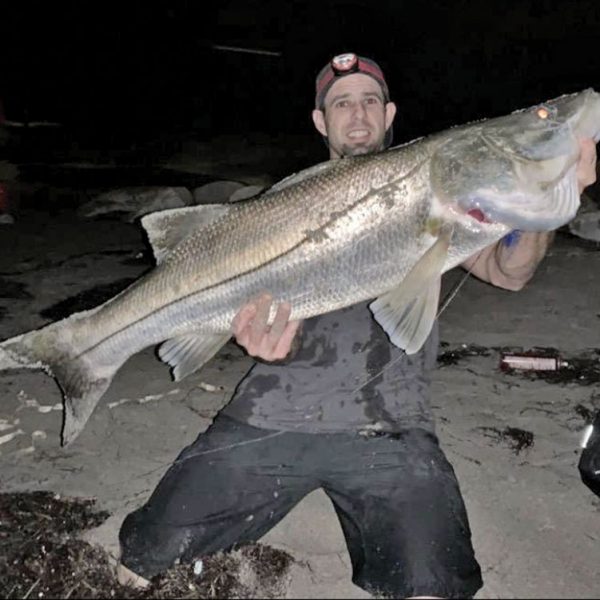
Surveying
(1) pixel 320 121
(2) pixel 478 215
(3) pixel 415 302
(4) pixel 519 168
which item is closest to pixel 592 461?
(3) pixel 415 302

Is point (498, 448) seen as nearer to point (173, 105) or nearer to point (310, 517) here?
point (310, 517)

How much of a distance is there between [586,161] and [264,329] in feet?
5.00

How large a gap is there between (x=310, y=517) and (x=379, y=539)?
0.78 m

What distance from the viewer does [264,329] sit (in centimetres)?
318

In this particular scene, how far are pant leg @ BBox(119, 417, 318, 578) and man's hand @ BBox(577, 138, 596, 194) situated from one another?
1676mm

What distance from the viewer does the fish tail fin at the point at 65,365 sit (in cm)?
336

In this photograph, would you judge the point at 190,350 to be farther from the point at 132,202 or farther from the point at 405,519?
the point at 132,202

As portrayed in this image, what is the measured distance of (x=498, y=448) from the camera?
4.05 metres

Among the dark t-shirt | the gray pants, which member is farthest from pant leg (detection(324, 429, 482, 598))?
the dark t-shirt

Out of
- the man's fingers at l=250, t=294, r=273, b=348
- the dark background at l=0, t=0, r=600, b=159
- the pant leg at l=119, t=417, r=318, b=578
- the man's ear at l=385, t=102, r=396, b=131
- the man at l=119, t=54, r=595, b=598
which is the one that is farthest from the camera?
the dark background at l=0, t=0, r=600, b=159

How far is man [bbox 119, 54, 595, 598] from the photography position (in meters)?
2.72

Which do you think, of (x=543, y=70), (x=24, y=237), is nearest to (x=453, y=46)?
(x=543, y=70)

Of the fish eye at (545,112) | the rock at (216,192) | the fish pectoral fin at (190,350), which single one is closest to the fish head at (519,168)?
the fish eye at (545,112)

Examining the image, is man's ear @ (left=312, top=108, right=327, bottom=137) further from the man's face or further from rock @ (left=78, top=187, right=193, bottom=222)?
rock @ (left=78, top=187, right=193, bottom=222)
